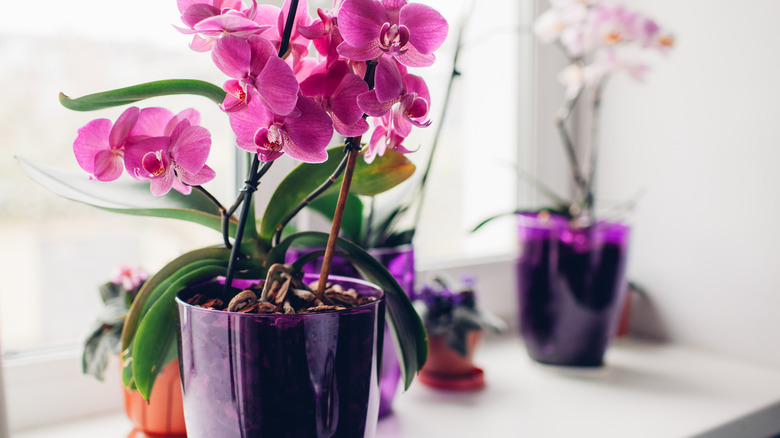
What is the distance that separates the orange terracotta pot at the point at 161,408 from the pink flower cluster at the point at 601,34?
721mm

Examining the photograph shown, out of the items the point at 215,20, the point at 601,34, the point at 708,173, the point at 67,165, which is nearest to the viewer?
the point at 215,20

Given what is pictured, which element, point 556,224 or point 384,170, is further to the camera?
point 556,224

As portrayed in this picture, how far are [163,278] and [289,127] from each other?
0.18 meters

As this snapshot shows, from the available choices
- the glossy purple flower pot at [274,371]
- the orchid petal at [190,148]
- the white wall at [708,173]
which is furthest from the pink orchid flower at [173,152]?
the white wall at [708,173]

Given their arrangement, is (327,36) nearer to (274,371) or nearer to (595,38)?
(274,371)

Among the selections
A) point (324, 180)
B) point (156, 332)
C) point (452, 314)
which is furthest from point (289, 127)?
point (452, 314)

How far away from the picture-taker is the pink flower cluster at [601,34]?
90cm

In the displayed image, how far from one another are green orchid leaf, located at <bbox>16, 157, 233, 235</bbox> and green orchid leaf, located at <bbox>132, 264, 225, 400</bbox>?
47 mm

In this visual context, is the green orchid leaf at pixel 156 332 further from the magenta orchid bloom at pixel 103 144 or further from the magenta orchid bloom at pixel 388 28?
the magenta orchid bloom at pixel 388 28

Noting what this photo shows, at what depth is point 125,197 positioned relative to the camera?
52 cm

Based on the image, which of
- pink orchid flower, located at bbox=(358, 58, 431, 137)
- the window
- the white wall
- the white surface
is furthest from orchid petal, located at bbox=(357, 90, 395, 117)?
the white wall

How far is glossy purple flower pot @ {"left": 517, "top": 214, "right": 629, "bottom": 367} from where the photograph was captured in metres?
0.89

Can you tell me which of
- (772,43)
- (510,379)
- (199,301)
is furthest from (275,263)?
Result: (772,43)

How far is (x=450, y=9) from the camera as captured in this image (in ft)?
3.66
